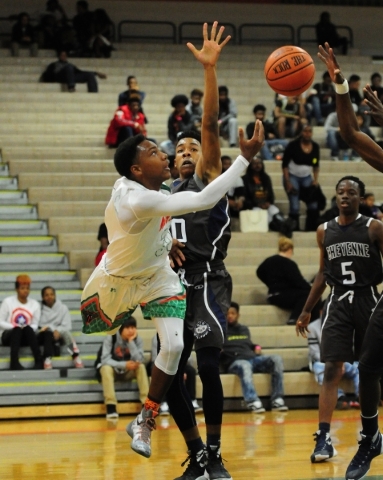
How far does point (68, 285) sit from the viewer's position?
13141 mm

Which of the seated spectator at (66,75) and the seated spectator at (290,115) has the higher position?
the seated spectator at (66,75)

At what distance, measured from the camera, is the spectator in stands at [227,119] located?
16.5 metres

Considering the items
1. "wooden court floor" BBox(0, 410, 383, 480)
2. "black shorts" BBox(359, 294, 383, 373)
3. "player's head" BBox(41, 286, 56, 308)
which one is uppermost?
"black shorts" BBox(359, 294, 383, 373)

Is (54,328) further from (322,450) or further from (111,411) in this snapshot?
(322,450)

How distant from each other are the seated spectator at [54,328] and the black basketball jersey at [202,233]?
5.18m

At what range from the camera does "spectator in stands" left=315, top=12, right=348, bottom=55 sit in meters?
22.1

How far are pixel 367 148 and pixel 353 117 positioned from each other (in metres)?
0.22

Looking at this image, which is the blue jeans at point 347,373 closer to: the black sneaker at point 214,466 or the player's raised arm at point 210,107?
the black sneaker at point 214,466

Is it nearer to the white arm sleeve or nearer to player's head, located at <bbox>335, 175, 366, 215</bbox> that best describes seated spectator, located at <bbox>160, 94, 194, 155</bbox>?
player's head, located at <bbox>335, 175, 366, 215</bbox>

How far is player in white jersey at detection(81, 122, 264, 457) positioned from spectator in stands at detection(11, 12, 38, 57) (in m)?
13.9

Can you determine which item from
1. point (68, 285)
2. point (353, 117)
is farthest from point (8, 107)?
point (353, 117)

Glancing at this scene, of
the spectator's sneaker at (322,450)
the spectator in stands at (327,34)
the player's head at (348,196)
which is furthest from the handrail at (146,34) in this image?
the spectator's sneaker at (322,450)

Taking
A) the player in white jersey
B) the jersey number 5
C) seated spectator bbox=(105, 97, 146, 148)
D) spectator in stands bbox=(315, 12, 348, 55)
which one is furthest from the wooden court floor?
spectator in stands bbox=(315, 12, 348, 55)

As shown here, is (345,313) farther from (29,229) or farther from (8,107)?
(8,107)
